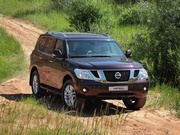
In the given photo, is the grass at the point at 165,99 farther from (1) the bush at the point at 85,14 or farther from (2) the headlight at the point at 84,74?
(1) the bush at the point at 85,14

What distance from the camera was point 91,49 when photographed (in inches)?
483

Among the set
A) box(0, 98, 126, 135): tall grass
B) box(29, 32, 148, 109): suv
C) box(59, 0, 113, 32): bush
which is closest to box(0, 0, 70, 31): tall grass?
box(59, 0, 113, 32): bush

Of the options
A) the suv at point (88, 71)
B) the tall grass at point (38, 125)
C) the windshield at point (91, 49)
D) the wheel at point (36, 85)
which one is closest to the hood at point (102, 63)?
the suv at point (88, 71)

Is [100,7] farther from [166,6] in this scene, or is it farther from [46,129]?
[46,129]

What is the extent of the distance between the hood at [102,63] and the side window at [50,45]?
4.52 ft

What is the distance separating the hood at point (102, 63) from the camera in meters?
11.2

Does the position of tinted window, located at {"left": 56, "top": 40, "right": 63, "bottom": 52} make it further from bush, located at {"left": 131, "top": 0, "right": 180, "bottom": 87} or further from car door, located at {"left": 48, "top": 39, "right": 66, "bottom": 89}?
bush, located at {"left": 131, "top": 0, "right": 180, "bottom": 87}

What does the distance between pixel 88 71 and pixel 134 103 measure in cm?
158

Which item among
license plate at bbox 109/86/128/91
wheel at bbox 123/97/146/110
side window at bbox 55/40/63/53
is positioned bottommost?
wheel at bbox 123/97/146/110

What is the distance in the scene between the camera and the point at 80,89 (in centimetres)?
1098

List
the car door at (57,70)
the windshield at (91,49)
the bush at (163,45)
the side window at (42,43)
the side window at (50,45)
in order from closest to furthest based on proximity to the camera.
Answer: the car door at (57,70) < the windshield at (91,49) < the side window at (50,45) < the side window at (42,43) < the bush at (163,45)

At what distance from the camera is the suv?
1103 centimetres

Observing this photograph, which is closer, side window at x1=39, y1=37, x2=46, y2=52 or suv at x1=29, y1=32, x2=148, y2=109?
suv at x1=29, y1=32, x2=148, y2=109

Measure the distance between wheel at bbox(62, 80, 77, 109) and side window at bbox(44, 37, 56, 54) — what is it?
1702 mm
